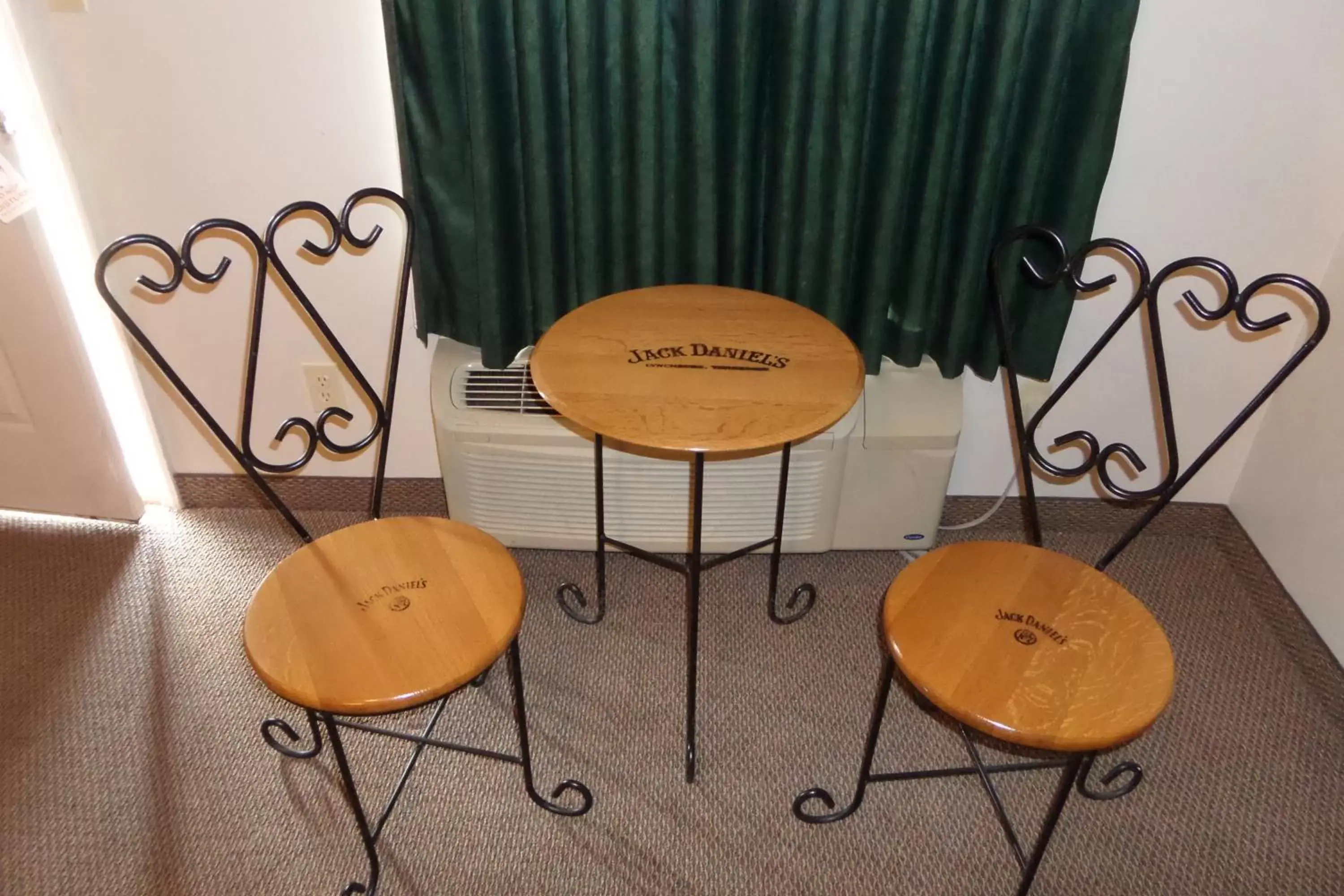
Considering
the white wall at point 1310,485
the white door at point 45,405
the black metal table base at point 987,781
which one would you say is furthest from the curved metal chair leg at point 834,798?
the white door at point 45,405

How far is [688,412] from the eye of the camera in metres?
1.29

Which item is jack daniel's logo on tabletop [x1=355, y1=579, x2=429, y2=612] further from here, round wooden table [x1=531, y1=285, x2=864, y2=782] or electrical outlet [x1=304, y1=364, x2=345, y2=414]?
electrical outlet [x1=304, y1=364, x2=345, y2=414]

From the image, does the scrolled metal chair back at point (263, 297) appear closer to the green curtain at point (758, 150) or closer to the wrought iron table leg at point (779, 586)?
the green curtain at point (758, 150)

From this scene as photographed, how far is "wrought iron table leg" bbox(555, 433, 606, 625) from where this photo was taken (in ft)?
5.71

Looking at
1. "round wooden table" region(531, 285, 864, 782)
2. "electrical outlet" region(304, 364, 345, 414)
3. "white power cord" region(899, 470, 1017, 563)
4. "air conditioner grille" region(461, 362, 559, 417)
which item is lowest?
"white power cord" region(899, 470, 1017, 563)

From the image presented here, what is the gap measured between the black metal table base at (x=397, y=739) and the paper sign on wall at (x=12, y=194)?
98 centimetres

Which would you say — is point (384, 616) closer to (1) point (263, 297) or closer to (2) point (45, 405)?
(1) point (263, 297)

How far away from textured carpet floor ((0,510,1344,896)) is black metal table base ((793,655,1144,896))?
3 cm

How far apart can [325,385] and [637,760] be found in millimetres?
969

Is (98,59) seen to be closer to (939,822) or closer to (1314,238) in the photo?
(939,822)

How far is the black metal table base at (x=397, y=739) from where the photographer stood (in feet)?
4.43

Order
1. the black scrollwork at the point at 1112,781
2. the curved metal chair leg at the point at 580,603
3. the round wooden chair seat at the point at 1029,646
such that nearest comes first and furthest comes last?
the round wooden chair seat at the point at 1029,646, the black scrollwork at the point at 1112,781, the curved metal chair leg at the point at 580,603

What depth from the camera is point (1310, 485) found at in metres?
1.79

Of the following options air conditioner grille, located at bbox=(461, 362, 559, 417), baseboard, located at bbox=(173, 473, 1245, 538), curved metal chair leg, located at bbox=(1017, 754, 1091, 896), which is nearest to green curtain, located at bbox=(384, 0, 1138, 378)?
air conditioner grille, located at bbox=(461, 362, 559, 417)
